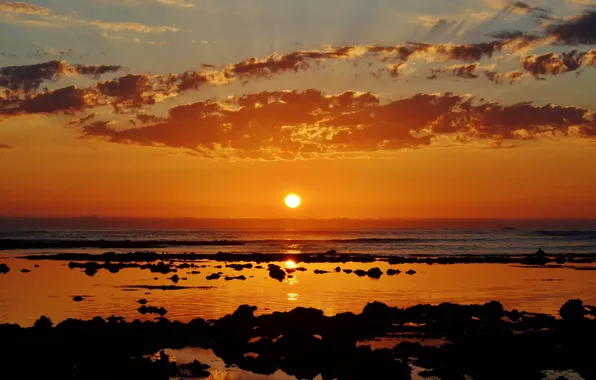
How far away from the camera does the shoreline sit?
2383 cm

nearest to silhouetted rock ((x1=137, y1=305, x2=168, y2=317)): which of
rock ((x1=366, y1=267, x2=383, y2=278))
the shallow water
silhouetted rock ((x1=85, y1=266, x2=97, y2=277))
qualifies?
the shallow water

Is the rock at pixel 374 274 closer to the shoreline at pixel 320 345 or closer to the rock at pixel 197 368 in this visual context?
the shoreline at pixel 320 345

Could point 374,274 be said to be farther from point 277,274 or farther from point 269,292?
point 269,292

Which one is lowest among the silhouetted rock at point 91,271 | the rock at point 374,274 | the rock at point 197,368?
the rock at point 197,368

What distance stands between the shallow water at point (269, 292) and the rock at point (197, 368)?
33.1ft

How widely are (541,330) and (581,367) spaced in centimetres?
690

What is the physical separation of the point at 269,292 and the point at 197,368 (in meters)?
23.2

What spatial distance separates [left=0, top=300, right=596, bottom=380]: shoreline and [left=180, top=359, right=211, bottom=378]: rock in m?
0.07

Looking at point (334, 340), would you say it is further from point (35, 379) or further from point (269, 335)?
point (35, 379)

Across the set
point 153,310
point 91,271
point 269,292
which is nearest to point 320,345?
point 153,310

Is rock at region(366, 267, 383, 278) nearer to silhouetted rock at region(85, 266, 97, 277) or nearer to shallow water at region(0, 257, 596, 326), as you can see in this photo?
shallow water at region(0, 257, 596, 326)

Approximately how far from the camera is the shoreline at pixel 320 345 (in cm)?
2383

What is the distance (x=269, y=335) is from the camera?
98.8ft

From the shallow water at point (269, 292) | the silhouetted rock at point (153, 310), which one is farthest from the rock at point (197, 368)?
the silhouetted rock at point (153, 310)
